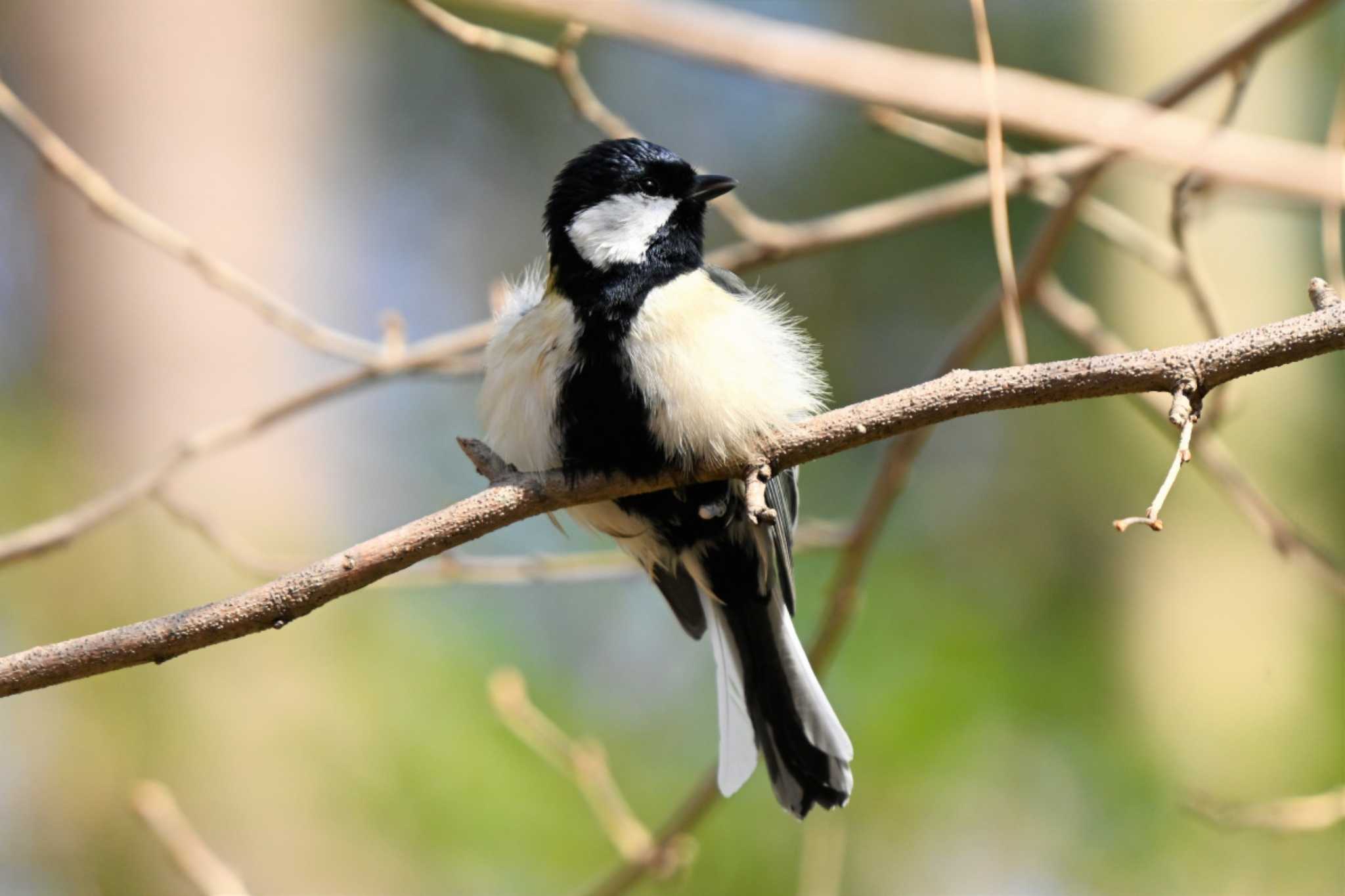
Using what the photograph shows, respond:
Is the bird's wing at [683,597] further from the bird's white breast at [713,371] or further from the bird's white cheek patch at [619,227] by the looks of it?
the bird's white cheek patch at [619,227]

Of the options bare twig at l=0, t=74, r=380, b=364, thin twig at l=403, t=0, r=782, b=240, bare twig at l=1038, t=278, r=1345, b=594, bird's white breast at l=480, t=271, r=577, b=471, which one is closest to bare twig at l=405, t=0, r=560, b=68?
thin twig at l=403, t=0, r=782, b=240

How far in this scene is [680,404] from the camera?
122 inches

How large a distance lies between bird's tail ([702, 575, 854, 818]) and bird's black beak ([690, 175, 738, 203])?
1055mm

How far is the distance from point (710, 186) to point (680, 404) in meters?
0.89

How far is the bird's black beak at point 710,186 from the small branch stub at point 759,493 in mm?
1152

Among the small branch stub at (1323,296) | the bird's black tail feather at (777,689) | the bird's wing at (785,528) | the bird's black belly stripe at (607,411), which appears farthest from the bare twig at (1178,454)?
the bird's black tail feather at (777,689)

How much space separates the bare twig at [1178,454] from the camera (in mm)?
2047

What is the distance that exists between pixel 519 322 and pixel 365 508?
172 inches

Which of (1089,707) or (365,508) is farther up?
(365,508)

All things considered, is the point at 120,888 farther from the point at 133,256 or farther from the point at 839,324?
the point at 839,324

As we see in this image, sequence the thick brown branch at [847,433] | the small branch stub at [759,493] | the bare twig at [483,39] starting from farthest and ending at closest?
1. the bare twig at [483,39]
2. the small branch stub at [759,493]
3. the thick brown branch at [847,433]

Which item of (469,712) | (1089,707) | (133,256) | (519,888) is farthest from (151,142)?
(1089,707)

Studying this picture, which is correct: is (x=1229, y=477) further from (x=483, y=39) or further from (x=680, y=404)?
(x=483, y=39)

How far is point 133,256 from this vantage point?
7.09m
